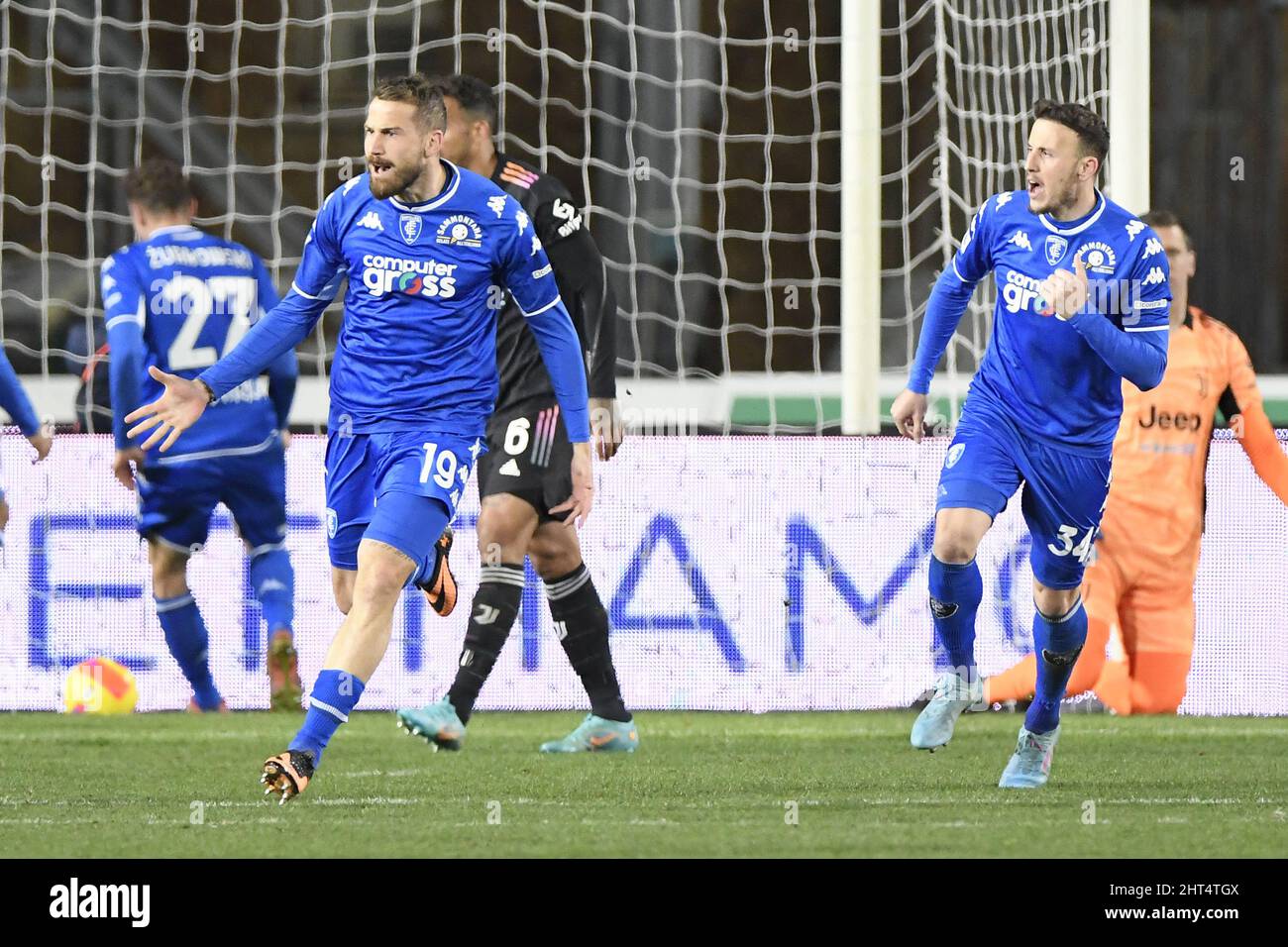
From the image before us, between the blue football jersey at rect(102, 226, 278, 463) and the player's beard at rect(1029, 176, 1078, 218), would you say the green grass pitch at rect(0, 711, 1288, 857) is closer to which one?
the blue football jersey at rect(102, 226, 278, 463)

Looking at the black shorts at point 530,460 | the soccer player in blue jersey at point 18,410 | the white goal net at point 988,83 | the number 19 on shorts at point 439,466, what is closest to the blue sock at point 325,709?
the number 19 on shorts at point 439,466

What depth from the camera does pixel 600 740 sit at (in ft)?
24.4

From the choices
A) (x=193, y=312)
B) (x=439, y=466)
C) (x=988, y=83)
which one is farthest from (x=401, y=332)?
(x=988, y=83)

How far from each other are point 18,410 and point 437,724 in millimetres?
1836

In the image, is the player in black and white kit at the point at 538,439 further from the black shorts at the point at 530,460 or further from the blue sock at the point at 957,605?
the blue sock at the point at 957,605

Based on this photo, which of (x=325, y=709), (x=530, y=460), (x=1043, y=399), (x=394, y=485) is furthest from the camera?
(x=530, y=460)

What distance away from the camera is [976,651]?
28.4 ft

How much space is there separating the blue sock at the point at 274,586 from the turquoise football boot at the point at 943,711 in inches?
107

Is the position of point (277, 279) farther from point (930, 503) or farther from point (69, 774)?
point (69, 774)

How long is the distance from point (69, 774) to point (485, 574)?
55.5 inches

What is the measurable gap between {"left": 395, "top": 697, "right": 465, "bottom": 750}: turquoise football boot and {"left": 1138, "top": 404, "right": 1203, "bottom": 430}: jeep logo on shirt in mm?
3175

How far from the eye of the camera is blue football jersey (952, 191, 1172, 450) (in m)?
6.25

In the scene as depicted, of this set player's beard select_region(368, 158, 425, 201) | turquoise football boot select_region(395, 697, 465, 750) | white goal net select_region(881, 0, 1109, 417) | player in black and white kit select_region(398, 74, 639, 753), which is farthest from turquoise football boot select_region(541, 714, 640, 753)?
white goal net select_region(881, 0, 1109, 417)

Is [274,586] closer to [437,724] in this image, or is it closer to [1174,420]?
[437,724]
